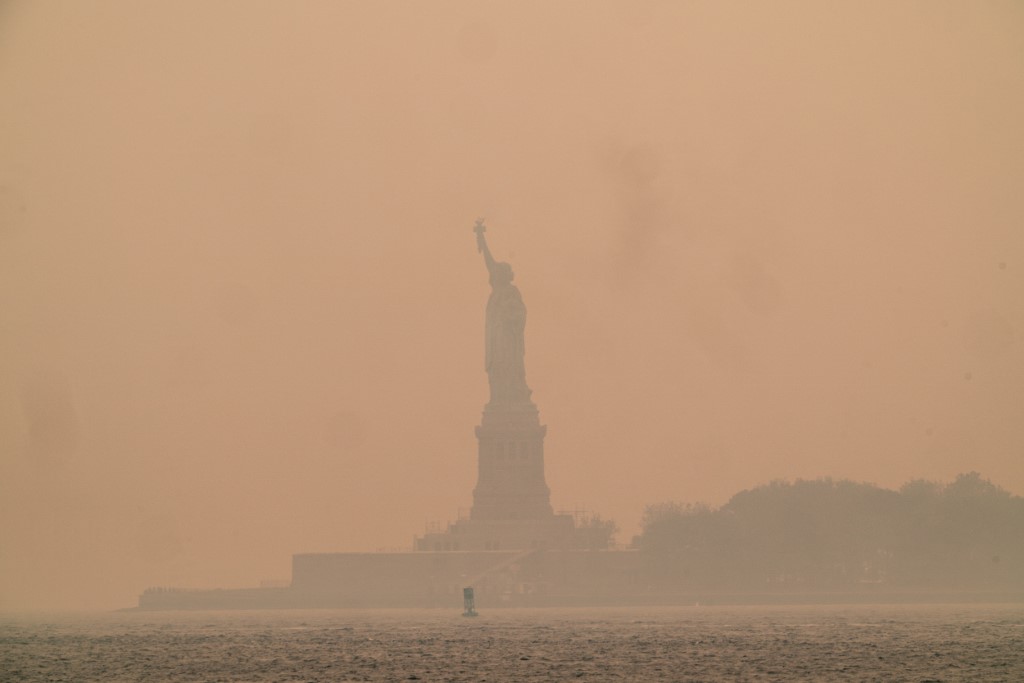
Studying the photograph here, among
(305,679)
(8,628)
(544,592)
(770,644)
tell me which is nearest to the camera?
(305,679)

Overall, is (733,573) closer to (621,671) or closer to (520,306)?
(520,306)

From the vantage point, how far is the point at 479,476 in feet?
627

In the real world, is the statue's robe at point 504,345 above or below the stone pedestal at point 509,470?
above

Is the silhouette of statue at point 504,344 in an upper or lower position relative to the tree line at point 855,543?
upper

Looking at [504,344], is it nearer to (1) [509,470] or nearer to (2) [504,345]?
(2) [504,345]

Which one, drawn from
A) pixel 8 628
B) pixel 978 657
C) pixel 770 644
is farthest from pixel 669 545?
pixel 978 657

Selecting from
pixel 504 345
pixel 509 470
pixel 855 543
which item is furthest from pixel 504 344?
pixel 855 543

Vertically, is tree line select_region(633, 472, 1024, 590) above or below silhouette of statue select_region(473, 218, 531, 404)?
below

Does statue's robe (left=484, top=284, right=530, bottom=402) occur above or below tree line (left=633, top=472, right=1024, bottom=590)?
above

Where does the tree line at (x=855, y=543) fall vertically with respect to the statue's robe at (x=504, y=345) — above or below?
below

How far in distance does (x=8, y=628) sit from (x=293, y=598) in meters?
34.4

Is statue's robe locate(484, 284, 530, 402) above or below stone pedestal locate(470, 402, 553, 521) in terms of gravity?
above

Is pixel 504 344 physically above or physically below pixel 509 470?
above

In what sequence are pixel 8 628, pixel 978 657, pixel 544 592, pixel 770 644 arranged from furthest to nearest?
pixel 544 592 → pixel 8 628 → pixel 770 644 → pixel 978 657
